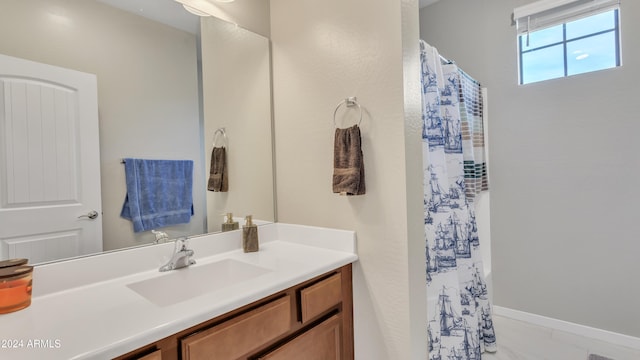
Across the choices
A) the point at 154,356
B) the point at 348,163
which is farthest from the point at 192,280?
the point at 348,163

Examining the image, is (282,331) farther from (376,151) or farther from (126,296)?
(376,151)

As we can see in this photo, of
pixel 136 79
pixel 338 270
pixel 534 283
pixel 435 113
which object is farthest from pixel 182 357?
pixel 534 283

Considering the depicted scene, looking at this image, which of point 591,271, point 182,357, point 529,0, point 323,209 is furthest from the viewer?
point 529,0

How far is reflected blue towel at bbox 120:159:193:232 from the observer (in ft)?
4.04

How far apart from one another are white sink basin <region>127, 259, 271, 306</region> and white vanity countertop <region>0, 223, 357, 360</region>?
0.11 ft

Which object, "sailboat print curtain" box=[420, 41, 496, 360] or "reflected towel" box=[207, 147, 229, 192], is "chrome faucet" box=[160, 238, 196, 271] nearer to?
"reflected towel" box=[207, 147, 229, 192]

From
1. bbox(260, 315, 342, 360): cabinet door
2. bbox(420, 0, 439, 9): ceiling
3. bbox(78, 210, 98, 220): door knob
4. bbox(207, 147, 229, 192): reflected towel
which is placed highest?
bbox(420, 0, 439, 9): ceiling

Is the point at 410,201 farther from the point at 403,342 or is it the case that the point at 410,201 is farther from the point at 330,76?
the point at 330,76

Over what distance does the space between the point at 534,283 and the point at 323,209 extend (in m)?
2.10

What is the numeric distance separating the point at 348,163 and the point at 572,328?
238 cm

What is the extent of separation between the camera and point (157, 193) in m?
1.31

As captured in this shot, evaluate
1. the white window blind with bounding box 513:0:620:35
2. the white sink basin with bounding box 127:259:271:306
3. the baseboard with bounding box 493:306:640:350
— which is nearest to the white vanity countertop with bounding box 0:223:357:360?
the white sink basin with bounding box 127:259:271:306

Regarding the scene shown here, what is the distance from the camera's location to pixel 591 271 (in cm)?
220

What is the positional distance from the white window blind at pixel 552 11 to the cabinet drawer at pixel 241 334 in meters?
2.82
